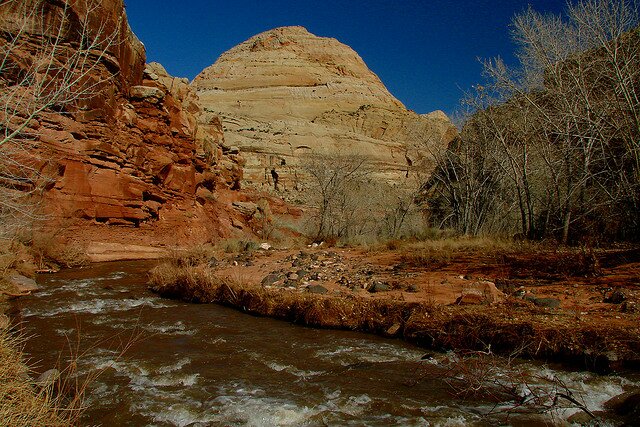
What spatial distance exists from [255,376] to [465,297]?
12.8ft

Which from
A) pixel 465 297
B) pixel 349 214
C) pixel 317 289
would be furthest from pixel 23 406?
pixel 349 214

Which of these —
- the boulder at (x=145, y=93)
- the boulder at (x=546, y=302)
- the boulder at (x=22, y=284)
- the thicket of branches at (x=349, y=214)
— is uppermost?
the boulder at (x=145, y=93)

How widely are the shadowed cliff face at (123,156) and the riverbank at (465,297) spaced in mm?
9100

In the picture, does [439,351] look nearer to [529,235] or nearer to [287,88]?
[529,235]

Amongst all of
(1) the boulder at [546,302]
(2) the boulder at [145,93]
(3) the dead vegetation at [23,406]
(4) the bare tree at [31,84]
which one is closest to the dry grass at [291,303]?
(1) the boulder at [546,302]

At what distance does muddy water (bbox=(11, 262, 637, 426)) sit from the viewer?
13.6 ft

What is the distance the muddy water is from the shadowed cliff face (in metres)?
11.1

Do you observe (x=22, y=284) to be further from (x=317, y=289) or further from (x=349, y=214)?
(x=349, y=214)

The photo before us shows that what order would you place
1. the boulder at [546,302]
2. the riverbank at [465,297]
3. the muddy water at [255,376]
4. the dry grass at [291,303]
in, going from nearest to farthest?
the muddy water at [255,376] < the riverbank at [465,297] < the boulder at [546,302] < the dry grass at [291,303]

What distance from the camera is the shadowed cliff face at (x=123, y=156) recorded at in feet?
57.0

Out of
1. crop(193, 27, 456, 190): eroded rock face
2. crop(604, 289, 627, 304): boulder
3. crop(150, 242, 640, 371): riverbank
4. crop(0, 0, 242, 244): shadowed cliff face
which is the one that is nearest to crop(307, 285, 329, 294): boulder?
crop(150, 242, 640, 371): riverbank

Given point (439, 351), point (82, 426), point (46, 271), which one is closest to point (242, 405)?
point (82, 426)

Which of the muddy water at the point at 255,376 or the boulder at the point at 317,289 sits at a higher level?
the boulder at the point at 317,289

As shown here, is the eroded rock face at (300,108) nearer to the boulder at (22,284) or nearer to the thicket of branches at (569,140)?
the thicket of branches at (569,140)
